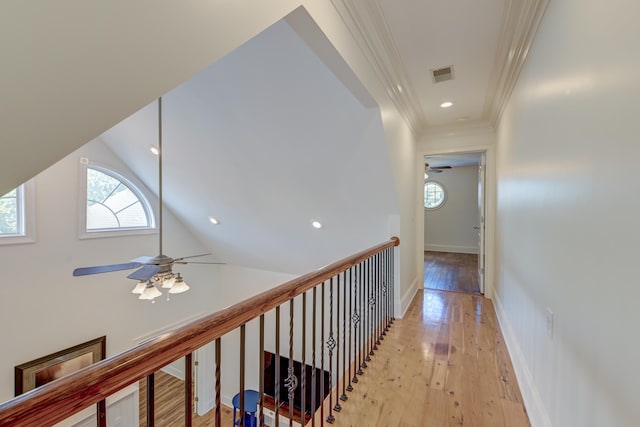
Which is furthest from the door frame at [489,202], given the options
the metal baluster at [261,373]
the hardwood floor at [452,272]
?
the metal baluster at [261,373]

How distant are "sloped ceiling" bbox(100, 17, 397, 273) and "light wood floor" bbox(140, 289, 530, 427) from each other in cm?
133

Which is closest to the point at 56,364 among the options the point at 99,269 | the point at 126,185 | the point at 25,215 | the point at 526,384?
the point at 25,215

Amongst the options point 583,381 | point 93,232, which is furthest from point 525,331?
point 93,232

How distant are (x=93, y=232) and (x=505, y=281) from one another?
Answer: 17.7ft

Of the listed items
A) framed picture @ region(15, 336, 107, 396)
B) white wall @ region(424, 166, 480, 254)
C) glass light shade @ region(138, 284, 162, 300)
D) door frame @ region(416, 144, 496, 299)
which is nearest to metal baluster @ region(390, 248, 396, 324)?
door frame @ region(416, 144, 496, 299)

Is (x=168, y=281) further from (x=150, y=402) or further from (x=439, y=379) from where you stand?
(x=439, y=379)

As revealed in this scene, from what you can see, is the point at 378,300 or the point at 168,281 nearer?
the point at 168,281

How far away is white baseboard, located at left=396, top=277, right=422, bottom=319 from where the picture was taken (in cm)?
348

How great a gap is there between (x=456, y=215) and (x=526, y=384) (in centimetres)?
730

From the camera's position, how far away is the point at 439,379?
7.11 ft

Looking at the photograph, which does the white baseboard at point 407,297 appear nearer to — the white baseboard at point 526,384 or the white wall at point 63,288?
the white baseboard at point 526,384

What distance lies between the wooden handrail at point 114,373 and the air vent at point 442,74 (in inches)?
102

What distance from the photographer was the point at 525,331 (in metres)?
2.07

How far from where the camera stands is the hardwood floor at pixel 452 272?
15.8 feet
